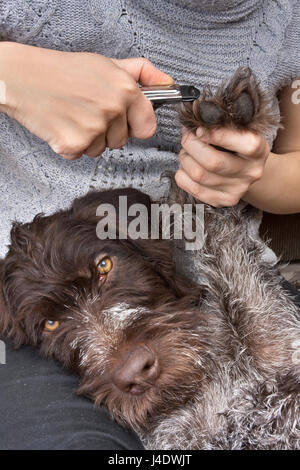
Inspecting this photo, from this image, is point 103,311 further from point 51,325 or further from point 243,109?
point 243,109

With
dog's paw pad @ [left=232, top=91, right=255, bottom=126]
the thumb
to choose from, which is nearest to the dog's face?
the thumb

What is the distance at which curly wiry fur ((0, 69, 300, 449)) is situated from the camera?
5.72 feet

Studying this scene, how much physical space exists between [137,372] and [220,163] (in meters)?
0.78

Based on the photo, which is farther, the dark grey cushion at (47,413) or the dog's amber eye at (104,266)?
the dog's amber eye at (104,266)

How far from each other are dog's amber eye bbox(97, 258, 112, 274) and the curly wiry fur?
0.02 meters

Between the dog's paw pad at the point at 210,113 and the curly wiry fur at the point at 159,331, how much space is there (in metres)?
0.02

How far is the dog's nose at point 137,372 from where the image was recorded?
1.64 meters

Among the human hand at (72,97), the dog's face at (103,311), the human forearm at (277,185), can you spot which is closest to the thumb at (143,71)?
the human hand at (72,97)

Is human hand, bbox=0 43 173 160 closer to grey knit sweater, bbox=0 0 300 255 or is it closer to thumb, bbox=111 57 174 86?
thumb, bbox=111 57 174 86

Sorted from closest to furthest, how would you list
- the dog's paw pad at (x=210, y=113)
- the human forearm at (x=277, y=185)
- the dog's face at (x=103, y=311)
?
the dog's paw pad at (x=210, y=113)
the dog's face at (x=103, y=311)
the human forearm at (x=277, y=185)

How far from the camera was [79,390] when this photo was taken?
5.87 ft

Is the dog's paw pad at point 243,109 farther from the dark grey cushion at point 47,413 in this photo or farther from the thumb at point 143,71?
the dark grey cushion at point 47,413

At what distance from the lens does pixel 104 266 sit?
1908mm

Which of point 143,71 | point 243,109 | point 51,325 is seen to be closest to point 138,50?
point 143,71
